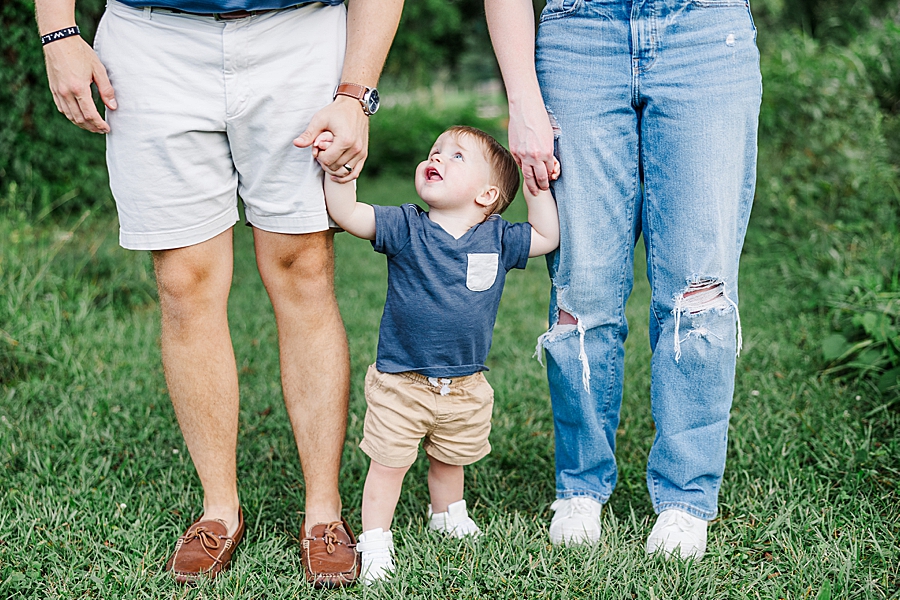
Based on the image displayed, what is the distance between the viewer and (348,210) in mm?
1938

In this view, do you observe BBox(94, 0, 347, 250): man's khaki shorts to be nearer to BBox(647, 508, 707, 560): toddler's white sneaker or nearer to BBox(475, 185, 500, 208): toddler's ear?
BBox(475, 185, 500, 208): toddler's ear

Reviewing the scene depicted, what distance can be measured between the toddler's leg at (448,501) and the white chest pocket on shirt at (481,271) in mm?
492

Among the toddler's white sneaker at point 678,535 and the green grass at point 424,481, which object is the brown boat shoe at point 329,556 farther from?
the toddler's white sneaker at point 678,535

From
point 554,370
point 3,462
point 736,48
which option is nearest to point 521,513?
point 554,370

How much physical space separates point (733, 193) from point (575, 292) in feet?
1.43

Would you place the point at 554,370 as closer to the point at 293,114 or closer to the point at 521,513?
the point at 521,513

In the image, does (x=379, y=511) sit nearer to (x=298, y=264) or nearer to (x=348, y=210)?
(x=298, y=264)

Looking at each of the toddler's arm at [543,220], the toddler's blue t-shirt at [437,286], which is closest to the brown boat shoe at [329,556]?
the toddler's blue t-shirt at [437,286]

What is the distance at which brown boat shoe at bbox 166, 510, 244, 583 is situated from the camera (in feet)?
6.56

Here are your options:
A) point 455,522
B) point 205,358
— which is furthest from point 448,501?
point 205,358

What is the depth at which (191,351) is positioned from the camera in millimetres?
2053

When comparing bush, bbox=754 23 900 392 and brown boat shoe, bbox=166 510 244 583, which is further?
bush, bbox=754 23 900 392

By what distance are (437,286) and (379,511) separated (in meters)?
0.59

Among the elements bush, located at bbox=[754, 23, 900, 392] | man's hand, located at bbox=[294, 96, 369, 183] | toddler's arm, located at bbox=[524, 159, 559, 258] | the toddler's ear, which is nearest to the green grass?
bush, located at bbox=[754, 23, 900, 392]
